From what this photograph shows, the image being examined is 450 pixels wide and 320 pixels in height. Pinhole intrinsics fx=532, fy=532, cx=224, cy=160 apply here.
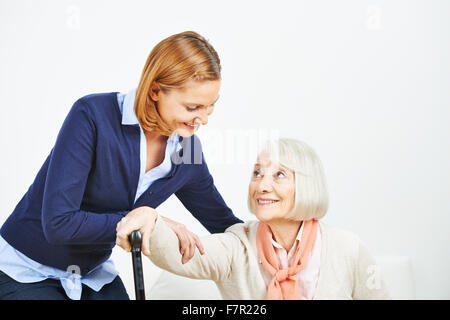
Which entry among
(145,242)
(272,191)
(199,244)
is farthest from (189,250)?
(272,191)

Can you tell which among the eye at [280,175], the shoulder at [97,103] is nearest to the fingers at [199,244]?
the eye at [280,175]

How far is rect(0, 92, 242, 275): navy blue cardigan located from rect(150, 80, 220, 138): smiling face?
3.6 inches

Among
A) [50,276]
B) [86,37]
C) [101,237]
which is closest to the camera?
[101,237]

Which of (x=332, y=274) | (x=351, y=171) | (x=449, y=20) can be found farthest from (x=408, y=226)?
(x=449, y=20)

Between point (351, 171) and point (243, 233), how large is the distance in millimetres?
552

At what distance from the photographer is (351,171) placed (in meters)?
1.80

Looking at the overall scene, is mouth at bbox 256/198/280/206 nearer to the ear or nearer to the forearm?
the forearm

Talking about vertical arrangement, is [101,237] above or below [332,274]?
above

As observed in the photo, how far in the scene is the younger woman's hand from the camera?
114 centimetres

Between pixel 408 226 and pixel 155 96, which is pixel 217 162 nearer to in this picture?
pixel 155 96

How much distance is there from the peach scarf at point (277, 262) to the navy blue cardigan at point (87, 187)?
0.26m

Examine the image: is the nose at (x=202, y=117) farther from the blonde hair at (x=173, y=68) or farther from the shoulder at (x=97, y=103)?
the shoulder at (x=97, y=103)

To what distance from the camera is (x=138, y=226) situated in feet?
3.82

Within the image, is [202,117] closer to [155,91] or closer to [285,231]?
[155,91]
